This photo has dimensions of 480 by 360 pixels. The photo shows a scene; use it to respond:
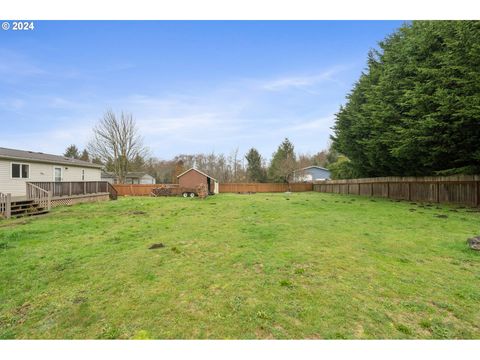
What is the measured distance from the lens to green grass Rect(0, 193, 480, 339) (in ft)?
8.45

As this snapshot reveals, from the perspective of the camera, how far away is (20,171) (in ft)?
49.8

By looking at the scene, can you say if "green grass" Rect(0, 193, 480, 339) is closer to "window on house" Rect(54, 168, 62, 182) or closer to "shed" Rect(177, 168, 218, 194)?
"window on house" Rect(54, 168, 62, 182)

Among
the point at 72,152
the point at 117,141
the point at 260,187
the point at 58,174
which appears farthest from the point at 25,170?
the point at 72,152

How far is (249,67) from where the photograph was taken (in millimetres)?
11188

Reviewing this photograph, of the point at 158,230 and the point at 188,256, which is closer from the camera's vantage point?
the point at 188,256

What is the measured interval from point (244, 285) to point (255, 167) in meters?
43.8

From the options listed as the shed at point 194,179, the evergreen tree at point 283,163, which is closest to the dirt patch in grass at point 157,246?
the shed at point 194,179

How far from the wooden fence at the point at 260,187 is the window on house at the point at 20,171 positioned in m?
22.3

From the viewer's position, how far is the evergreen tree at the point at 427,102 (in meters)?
9.55

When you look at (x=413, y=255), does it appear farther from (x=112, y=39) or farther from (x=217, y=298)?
(x=112, y=39)

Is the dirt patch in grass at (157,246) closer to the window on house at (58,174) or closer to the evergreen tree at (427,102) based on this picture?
the evergreen tree at (427,102)

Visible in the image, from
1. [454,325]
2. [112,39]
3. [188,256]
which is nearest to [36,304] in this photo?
[188,256]

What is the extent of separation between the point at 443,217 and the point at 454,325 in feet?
27.0

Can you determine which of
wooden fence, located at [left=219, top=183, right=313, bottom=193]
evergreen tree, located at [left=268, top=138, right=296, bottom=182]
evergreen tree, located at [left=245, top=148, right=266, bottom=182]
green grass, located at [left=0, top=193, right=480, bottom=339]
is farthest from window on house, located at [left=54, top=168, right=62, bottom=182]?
evergreen tree, located at [left=245, top=148, right=266, bottom=182]
